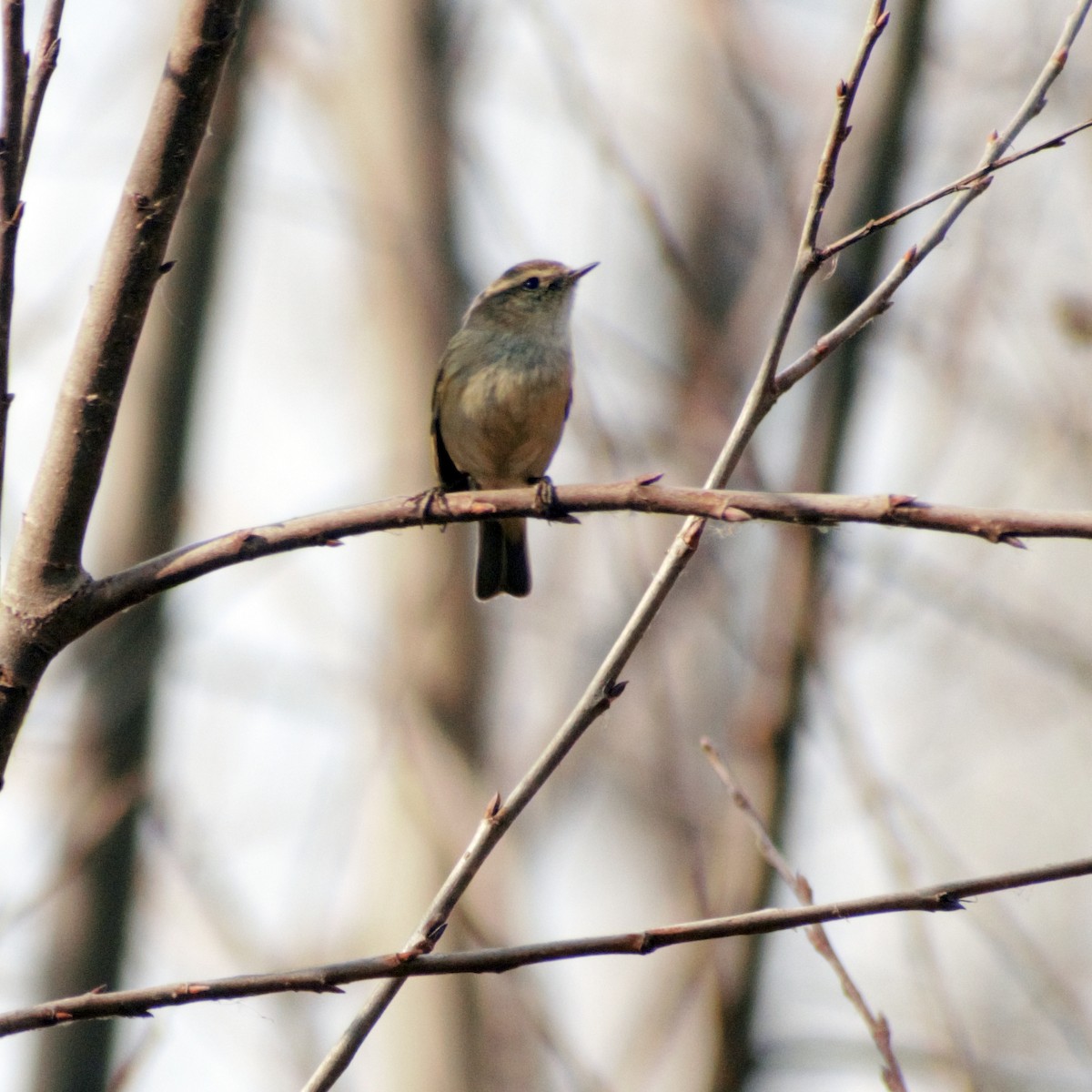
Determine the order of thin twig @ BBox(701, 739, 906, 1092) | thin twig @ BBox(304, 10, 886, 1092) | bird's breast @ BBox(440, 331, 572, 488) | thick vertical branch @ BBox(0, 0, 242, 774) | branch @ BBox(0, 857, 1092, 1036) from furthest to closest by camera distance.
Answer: bird's breast @ BBox(440, 331, 572, 488), thin twig @ BBox(701, 739, 906, 1092), thick vertical branch @ BBox(0, 0, 242, 774), thin twig @ BBox(304, 10, 886, 1092), branch @ BBox(0, 857, 1092, 1036)

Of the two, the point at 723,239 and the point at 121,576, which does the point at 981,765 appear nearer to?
the point at 723,239

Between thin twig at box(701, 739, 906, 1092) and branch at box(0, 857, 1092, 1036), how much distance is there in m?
0.44

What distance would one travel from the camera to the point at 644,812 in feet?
39.5

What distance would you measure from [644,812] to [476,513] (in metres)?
10.1

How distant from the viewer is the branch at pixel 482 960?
1778mm

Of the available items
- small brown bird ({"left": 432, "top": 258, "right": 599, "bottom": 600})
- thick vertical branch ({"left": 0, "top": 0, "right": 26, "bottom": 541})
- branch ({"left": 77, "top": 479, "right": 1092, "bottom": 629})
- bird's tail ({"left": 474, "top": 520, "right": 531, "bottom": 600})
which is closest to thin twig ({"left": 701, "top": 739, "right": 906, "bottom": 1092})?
branch ({"left": 77, "top": 479, "right": 1092, "bottom": 629})

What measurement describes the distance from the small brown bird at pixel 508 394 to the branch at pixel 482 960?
3.28m

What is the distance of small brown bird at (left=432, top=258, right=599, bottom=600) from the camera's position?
201 inches

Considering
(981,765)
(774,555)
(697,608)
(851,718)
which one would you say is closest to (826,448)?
(774,555)

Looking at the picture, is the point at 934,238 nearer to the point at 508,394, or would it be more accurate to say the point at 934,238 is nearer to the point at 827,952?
the point at 827,952

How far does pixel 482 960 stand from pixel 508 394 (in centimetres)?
348

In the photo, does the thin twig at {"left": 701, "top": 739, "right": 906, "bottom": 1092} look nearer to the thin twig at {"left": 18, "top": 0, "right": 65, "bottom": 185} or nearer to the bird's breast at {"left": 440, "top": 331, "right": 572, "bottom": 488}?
the thin twig at {"left": 18, "top": 0, "right": 65, "bottom": 185}

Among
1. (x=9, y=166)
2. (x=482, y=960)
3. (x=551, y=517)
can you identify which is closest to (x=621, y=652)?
(x=551, y=517)

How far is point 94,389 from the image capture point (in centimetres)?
222
